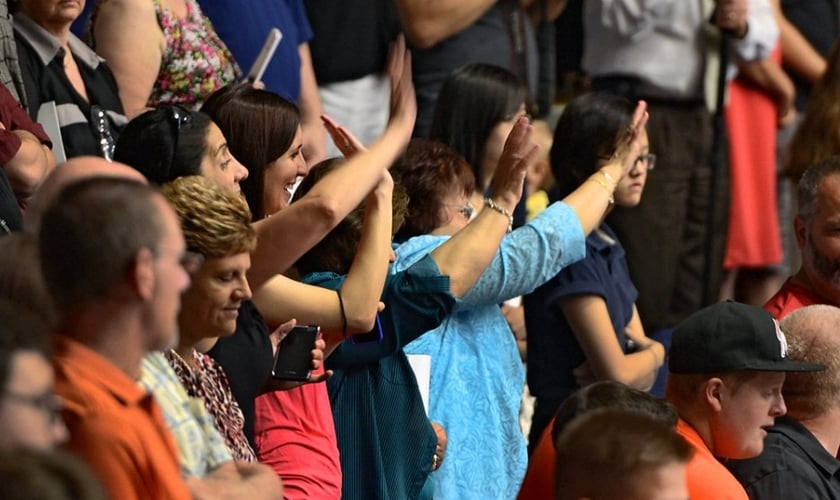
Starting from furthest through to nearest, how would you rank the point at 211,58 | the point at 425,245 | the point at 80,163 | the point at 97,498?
1. the point at 211,58
2. the point at 425,245
3. the point at 80,163
4. the point at 97,498

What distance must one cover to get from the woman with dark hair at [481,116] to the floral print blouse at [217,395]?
196cm

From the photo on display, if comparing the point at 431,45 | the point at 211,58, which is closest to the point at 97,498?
the point at 211,58

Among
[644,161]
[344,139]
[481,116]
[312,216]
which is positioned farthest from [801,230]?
[312,216]

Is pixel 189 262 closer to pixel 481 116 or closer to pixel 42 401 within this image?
pixel 42 401

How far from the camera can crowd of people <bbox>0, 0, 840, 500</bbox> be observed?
293cm

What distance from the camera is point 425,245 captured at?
491 centimetres

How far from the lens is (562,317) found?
5453 mm

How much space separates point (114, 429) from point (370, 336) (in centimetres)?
175

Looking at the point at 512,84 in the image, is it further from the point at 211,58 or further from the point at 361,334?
the point at 361,334

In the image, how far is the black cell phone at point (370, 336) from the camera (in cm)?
451

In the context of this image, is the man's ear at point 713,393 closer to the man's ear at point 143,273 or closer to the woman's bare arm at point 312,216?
the woman's bare arm at point 312,216

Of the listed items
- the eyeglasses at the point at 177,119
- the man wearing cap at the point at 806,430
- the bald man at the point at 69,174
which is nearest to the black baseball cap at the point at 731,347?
the man wearing cap at the point at 806,430

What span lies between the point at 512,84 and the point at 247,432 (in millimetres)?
2034

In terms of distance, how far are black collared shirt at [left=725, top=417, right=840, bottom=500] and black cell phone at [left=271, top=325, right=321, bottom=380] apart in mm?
1066
